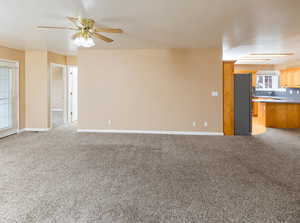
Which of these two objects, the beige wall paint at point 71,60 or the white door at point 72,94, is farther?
the white door at point 72,94

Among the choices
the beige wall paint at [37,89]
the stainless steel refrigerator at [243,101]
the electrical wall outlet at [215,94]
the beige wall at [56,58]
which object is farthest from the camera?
the beige wall at [56,58]

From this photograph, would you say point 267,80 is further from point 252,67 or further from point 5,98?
point 5,98

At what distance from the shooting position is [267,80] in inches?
413

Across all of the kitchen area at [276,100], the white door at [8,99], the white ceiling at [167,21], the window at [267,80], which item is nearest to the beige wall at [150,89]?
the white ceiling at [167,21]

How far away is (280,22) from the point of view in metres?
3.84

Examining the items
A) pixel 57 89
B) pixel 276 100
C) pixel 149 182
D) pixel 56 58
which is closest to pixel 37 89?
pixel 56 58

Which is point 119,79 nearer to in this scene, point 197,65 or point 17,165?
point 197,65

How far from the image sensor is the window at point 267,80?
10.3 meters

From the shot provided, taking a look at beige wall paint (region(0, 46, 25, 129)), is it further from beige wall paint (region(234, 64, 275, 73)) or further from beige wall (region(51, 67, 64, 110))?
beige wall paint (region(234, 64, 275, 73))

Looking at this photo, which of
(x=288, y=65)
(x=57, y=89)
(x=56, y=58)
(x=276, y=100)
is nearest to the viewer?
(x=56, y=58)

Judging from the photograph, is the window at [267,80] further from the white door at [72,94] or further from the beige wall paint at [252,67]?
the white door at [72,94]

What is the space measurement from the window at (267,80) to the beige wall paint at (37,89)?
922 cm

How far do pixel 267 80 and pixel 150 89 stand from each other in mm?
6966

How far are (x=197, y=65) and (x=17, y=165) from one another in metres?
5.01
